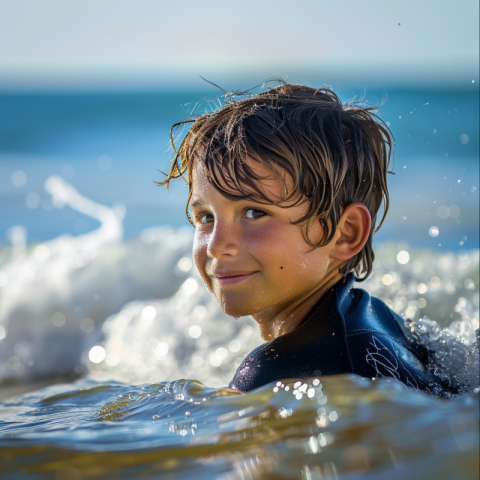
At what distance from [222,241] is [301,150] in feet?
1.27

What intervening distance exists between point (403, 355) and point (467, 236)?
4.33 m

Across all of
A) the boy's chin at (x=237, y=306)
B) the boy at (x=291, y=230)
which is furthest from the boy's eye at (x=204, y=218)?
the boy's chin at (x=237, y=306)

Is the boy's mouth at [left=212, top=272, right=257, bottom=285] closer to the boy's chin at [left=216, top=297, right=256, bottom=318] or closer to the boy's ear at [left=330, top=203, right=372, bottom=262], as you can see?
the boy's chin at [left=216, top=297, right=256, bottom=318]

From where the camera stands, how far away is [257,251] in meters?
1.71

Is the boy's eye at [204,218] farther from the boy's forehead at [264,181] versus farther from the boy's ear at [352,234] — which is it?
the boy's ear at [352,234]

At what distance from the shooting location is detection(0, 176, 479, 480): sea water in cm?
101

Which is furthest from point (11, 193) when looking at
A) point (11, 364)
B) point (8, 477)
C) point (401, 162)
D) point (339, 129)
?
point (8, 477)

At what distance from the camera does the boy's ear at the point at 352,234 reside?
1881 millimetres

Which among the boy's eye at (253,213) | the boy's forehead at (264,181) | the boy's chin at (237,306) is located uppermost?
the boy's forehead at (264,181)

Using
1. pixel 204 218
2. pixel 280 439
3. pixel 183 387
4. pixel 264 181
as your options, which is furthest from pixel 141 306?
pixel 280 439

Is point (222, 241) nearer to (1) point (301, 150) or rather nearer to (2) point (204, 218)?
(2) point (204, 218)

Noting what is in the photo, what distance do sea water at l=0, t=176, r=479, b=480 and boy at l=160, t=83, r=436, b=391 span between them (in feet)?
0.91

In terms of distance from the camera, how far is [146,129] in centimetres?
1426

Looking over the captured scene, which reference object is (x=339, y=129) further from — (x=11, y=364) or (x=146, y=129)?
(x=146, y=129)
